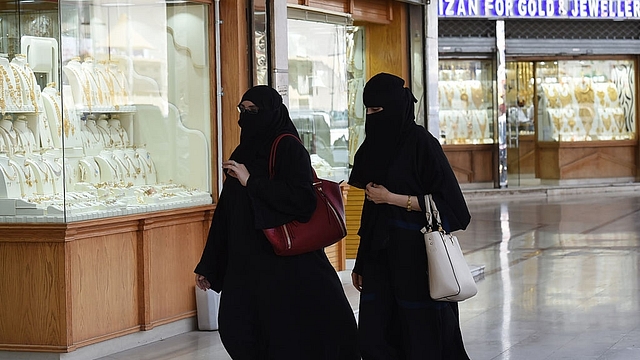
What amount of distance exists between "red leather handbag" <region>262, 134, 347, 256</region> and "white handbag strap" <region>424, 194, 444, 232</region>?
39cm

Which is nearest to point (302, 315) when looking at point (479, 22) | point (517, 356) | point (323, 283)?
point (323, 283)

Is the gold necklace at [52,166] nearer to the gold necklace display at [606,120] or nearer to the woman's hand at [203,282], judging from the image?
the woman's hand at [203,282]

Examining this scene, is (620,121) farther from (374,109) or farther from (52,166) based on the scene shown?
(374,109)

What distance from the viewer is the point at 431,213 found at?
16.0 ft

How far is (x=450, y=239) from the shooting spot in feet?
15.9

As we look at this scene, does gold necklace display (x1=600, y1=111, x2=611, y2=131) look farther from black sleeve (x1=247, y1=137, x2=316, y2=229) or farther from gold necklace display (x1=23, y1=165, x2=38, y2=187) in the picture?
black sleeve (x1=247, y1=137, x2=316, y2=229)

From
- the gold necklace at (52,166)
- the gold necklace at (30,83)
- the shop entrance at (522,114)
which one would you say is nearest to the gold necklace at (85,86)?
the gold necklace at (30,83)

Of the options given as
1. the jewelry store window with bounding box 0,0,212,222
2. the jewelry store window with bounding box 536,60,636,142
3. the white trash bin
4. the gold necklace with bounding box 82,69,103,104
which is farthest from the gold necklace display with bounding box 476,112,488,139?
the gold necklace with bounding box 82,69,103,104

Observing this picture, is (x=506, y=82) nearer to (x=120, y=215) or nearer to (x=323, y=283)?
(x=120, y=215)

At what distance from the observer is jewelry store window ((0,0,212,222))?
6.75m

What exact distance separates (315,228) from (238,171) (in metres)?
0.42

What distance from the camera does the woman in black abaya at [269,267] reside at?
192 inches

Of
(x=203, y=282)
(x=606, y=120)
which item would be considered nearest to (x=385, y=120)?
(x=203, y=282)

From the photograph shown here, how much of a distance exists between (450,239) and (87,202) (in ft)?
9.33
